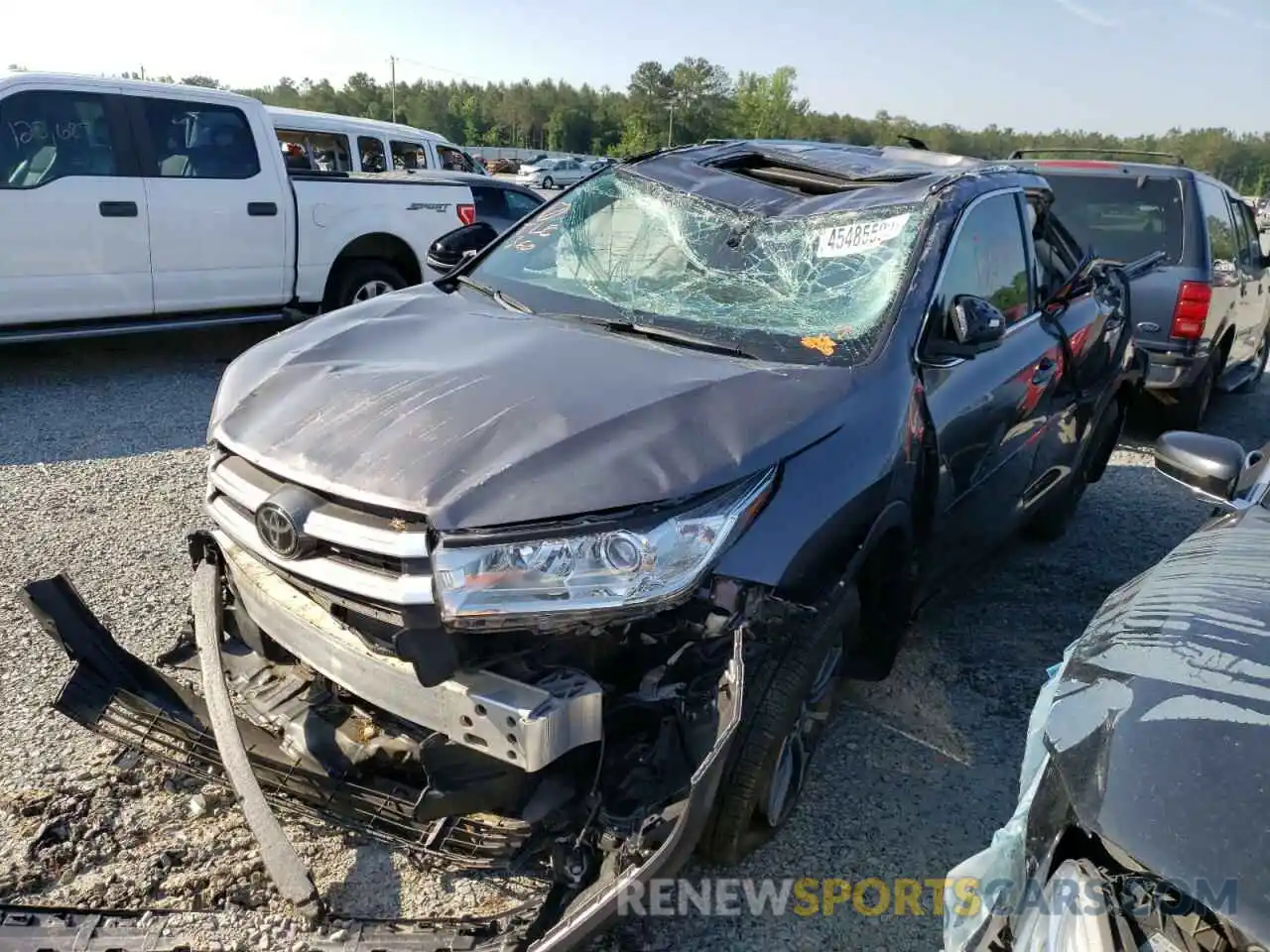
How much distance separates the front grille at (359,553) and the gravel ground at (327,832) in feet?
2.71

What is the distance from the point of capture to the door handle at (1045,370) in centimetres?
383

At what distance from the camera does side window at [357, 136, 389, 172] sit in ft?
39.3

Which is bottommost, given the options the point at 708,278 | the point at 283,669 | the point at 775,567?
the point at 283,669

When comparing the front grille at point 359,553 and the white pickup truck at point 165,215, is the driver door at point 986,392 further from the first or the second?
the white pickup truck at point 165,215

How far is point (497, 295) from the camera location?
137 inches

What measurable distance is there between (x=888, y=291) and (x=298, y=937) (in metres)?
2.41

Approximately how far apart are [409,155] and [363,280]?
5.16m

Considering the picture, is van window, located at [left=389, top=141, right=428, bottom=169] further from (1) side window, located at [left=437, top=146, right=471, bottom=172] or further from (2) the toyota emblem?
(2) the toyota emblem

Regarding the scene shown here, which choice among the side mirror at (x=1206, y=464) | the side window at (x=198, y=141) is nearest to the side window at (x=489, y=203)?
the side window at (x=198, y=141)

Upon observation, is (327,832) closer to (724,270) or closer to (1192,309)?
(724,270)

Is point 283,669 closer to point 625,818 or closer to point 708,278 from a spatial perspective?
point 625,818

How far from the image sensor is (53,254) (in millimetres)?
6430

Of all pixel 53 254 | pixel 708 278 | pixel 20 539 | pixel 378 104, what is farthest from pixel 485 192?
pixel 378 104

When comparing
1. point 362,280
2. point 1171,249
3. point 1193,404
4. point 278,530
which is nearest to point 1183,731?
point 278,530
